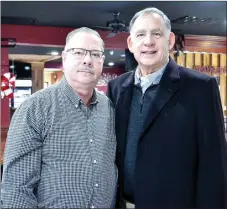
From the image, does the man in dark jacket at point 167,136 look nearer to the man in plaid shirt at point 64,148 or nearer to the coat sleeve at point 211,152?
the coat sleeve at point 211,152

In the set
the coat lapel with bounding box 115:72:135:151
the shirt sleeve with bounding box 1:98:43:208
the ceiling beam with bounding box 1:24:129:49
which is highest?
the ceiling beam with bounding box 1:24:129:49

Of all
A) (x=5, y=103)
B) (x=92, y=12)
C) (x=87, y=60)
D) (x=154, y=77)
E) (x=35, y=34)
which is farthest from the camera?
(x=5, y=103)

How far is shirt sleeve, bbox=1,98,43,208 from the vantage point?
134cm

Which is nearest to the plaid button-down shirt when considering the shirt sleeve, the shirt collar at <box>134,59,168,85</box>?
the shirt sleeve

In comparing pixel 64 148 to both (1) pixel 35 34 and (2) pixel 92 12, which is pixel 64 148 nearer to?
(2) pixel 92 12

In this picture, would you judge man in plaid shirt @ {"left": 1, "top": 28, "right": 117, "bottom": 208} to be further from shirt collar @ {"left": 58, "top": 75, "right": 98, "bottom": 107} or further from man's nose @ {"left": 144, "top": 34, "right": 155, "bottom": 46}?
man's nose @ {"left": 144, "top": 34, "right": 155, "bottom": 46}

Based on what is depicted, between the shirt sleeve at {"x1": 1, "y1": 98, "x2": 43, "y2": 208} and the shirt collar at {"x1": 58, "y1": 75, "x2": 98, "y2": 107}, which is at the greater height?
the shirt collar at {"x1": 58, "y1": 75, "x2": 98, "y2": 107}

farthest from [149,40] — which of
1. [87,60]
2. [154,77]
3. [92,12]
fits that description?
[92,12]

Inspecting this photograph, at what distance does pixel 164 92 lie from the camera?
153cm

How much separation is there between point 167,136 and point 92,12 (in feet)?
19.9

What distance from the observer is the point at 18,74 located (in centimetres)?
1259

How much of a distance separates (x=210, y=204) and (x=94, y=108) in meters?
0.59

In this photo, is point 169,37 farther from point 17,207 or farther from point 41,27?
point 41,27

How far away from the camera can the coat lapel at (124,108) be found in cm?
158
